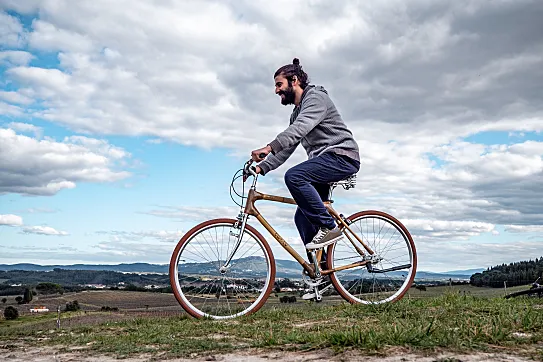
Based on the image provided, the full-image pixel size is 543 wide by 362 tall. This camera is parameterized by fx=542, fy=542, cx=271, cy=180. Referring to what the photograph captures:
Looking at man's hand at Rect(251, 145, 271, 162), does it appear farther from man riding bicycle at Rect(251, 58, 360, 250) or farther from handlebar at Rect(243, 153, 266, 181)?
handlebar at Rect(243, 153, 266, 181)

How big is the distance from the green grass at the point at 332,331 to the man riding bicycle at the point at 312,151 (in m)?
1.04

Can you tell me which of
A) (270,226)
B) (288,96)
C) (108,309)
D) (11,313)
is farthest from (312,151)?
(11,313)

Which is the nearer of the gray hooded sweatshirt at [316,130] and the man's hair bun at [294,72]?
the gray hooded sweatshirt at [316,130]

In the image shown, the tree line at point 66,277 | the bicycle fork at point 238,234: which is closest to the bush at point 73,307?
the tree line at point 66,277

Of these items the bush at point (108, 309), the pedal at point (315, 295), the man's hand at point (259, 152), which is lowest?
the bush at point (108, 309)

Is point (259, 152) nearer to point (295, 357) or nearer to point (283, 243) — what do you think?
point (283, 243)

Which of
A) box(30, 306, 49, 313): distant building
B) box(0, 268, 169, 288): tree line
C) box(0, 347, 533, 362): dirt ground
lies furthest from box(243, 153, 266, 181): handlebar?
box(0, 268, 169, 288): tree line

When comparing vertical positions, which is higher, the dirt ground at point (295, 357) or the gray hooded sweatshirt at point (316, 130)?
the gray hooded sweatshirt at point (316, 130)

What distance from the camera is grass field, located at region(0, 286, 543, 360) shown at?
375cm

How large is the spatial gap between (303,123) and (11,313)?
150 ft

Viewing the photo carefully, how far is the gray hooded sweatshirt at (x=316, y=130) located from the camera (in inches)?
242

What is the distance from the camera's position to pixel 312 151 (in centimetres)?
665

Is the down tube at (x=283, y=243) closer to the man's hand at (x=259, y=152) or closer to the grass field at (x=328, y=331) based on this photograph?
the grass field at (x=328, y=331)

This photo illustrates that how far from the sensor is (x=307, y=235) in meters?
6.63
